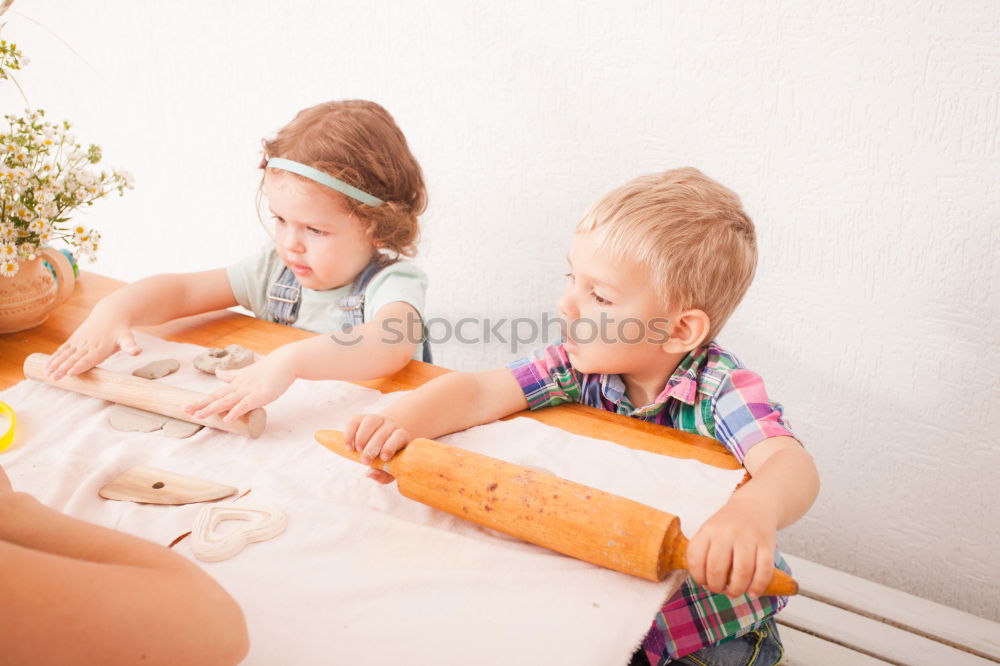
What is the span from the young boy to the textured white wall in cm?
36

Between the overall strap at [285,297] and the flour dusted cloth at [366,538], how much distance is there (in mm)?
408

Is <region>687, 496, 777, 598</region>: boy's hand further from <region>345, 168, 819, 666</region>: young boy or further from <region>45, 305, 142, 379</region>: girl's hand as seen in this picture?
<region>45, 305, 142, 379</region>: girl's hand

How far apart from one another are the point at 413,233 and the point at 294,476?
712 mm

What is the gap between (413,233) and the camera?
1461 millimetres

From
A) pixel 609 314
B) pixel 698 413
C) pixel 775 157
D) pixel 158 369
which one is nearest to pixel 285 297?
pixel 158 369

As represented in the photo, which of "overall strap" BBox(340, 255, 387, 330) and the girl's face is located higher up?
the girl's face

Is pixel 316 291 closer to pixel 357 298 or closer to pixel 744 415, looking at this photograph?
pixel 357 298

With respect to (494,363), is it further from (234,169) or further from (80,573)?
(80,573)

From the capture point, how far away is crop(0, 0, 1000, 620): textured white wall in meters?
1.20

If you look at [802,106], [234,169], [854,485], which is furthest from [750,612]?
[234,169]

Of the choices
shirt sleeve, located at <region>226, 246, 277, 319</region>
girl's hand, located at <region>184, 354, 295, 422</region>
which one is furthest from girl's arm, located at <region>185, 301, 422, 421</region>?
shirt sleeve, located at <region>226, 246, 277, 319</region>

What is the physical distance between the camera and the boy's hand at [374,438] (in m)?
0.83

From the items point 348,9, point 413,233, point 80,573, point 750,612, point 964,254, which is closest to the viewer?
point 80,573

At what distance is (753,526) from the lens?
0.70m
